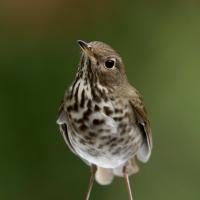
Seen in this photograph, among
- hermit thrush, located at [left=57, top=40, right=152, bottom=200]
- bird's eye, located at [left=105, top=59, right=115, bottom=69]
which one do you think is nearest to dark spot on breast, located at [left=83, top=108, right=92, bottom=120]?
hermit thrush, located at [left=57, top=40, right=152, bottom=200]

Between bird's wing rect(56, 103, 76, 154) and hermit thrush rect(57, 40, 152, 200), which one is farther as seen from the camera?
bird's wing rect(56, 103, 76, 154)

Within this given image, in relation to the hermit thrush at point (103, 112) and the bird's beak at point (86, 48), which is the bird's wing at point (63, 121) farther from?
the bird's beak at point (86, 48)

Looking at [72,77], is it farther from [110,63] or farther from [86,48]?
[86,48]

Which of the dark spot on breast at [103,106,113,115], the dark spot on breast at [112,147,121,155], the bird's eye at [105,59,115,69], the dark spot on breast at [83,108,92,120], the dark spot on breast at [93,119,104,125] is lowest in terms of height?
the dark spot on breast at [112,147,121,155]

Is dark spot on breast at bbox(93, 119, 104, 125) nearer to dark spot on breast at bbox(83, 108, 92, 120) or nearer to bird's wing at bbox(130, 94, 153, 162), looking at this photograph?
dark spot on breast at bbox(83, 108, 92, 120)

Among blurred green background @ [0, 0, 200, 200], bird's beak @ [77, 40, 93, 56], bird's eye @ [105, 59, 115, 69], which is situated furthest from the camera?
blurred green background @ [0, 0, 200, 200]

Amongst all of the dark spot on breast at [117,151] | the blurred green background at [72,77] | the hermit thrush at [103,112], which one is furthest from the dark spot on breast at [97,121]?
the blurred green background at [72,77]
